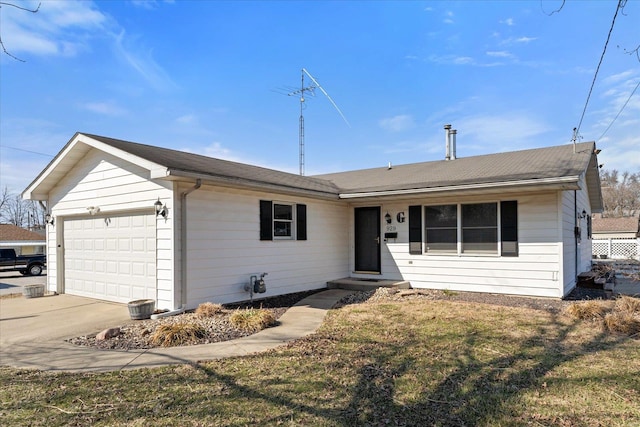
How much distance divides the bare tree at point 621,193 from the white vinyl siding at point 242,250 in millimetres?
40791

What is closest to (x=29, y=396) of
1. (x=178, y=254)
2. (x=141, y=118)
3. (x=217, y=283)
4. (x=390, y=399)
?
(x=390, y=399)

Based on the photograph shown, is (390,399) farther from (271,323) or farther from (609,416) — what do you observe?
(271,323)

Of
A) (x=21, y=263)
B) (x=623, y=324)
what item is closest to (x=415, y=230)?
(x=623, y=324)

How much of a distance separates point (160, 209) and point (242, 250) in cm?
193

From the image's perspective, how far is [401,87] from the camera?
14656 mm

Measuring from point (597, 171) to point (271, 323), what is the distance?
1146cm

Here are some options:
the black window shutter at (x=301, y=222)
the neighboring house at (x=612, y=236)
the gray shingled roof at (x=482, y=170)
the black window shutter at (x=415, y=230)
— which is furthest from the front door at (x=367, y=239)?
the neighboring house at (x=612, y=236)

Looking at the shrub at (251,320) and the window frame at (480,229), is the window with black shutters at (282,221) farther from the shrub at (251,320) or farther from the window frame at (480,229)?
the window frame at (480,229)

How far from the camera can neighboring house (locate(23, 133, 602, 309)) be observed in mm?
7539

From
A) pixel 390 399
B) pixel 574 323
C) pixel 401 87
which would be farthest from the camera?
pixel 401 87

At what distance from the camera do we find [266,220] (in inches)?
356

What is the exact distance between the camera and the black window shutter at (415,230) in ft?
33.6

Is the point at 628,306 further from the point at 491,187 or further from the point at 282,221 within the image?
the point at 282,221

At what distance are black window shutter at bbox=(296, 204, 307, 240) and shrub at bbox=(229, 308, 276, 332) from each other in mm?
3614
